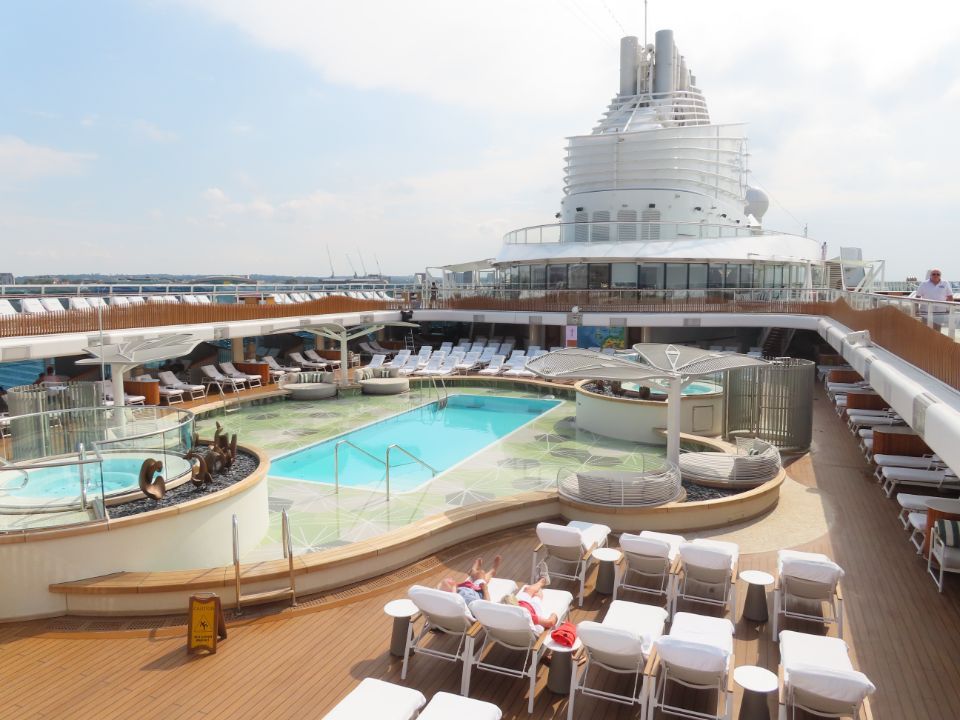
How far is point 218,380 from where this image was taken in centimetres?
1761

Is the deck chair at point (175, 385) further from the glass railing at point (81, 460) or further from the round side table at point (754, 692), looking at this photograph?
the round side table at point (754, 692)

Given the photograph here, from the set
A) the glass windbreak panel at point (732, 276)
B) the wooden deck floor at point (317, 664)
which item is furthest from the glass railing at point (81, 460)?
the glass windbreak panel at point (732, 276)

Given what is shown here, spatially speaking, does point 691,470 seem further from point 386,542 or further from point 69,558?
point 69,558

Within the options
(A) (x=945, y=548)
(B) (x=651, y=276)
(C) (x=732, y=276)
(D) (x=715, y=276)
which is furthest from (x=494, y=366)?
(A) (x=945, y=548)

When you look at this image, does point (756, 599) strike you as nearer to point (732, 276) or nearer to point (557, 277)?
point (732, 276)

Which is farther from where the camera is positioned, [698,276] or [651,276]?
[651,276]

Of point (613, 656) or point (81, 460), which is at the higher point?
point (81, 460)

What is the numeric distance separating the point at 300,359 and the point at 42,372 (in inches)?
261

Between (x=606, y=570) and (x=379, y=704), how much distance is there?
9.63 ft

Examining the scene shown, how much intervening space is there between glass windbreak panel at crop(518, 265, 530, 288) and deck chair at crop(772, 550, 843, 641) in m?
21.9

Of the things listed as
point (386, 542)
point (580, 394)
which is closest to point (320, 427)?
point (580, 394)

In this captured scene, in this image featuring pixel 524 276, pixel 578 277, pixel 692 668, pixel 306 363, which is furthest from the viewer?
pixel 524 276

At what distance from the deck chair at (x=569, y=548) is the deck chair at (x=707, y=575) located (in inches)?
32.8

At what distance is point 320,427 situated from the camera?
13977 millimetres
